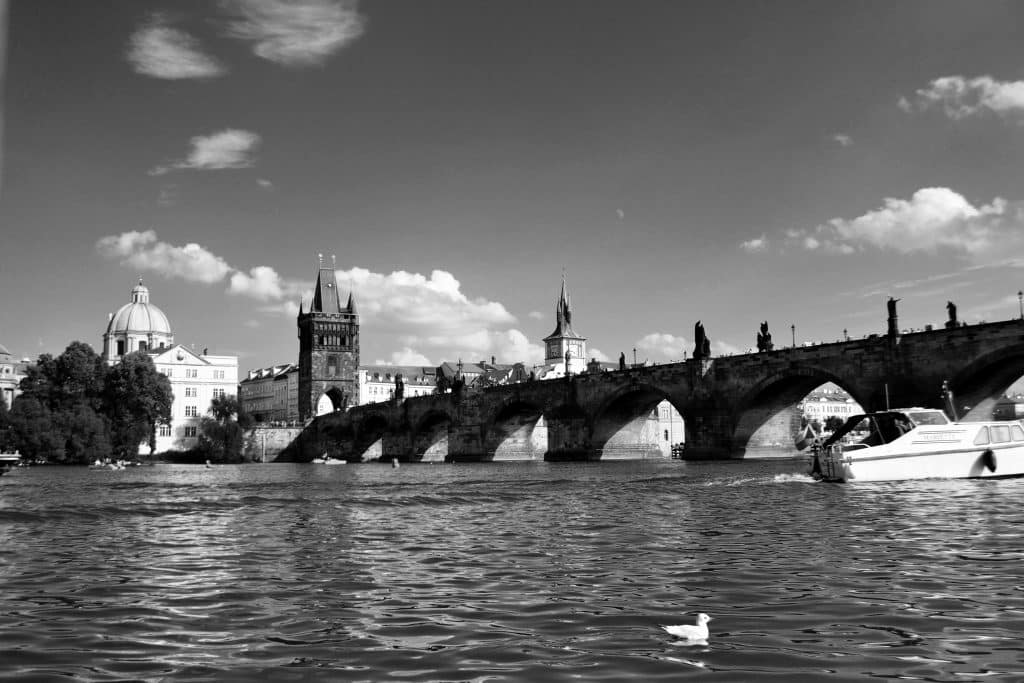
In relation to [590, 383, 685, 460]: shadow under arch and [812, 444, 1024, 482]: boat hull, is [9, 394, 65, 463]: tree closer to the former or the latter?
[590, 383, 685, 460]: shadow under arch

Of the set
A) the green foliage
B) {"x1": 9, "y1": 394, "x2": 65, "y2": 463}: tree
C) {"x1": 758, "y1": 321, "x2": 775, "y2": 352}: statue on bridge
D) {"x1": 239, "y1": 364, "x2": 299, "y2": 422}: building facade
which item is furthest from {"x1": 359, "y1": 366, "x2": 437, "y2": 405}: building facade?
{"x1": 758, "y1": 321, "x2": 775, "y2": 352}: statue on bridge

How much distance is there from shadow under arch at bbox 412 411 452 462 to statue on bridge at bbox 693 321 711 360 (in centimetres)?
4963

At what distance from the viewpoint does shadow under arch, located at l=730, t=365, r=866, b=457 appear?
2480 inches

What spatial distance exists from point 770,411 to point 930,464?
1453 inches

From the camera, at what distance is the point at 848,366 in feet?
187

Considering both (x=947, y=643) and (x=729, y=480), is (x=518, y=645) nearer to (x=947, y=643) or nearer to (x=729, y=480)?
(x=947, y=643)

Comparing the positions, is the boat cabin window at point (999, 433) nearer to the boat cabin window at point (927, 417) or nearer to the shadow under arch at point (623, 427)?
the boat cabin window at point (927, 417)

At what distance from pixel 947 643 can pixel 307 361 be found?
5720 inches

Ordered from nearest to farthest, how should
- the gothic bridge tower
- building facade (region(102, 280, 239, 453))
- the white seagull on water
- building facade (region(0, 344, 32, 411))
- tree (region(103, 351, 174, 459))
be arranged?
1. the white seagull on water
2. tree (region(103, 351, 174, 459))
3. building facade (region(102, 280, 239, 453))
4. the gothic bridge tower
5. building facade (region(0, 344, 32, 411))

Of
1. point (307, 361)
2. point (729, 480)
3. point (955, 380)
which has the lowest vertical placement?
point (729, 480)

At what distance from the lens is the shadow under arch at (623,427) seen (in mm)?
80688

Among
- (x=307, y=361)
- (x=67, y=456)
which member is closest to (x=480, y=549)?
(x=67, y=456)

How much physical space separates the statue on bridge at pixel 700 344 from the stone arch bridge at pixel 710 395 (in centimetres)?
58

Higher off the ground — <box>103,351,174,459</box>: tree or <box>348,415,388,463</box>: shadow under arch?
<box>103,351,174,459</box>: tree
